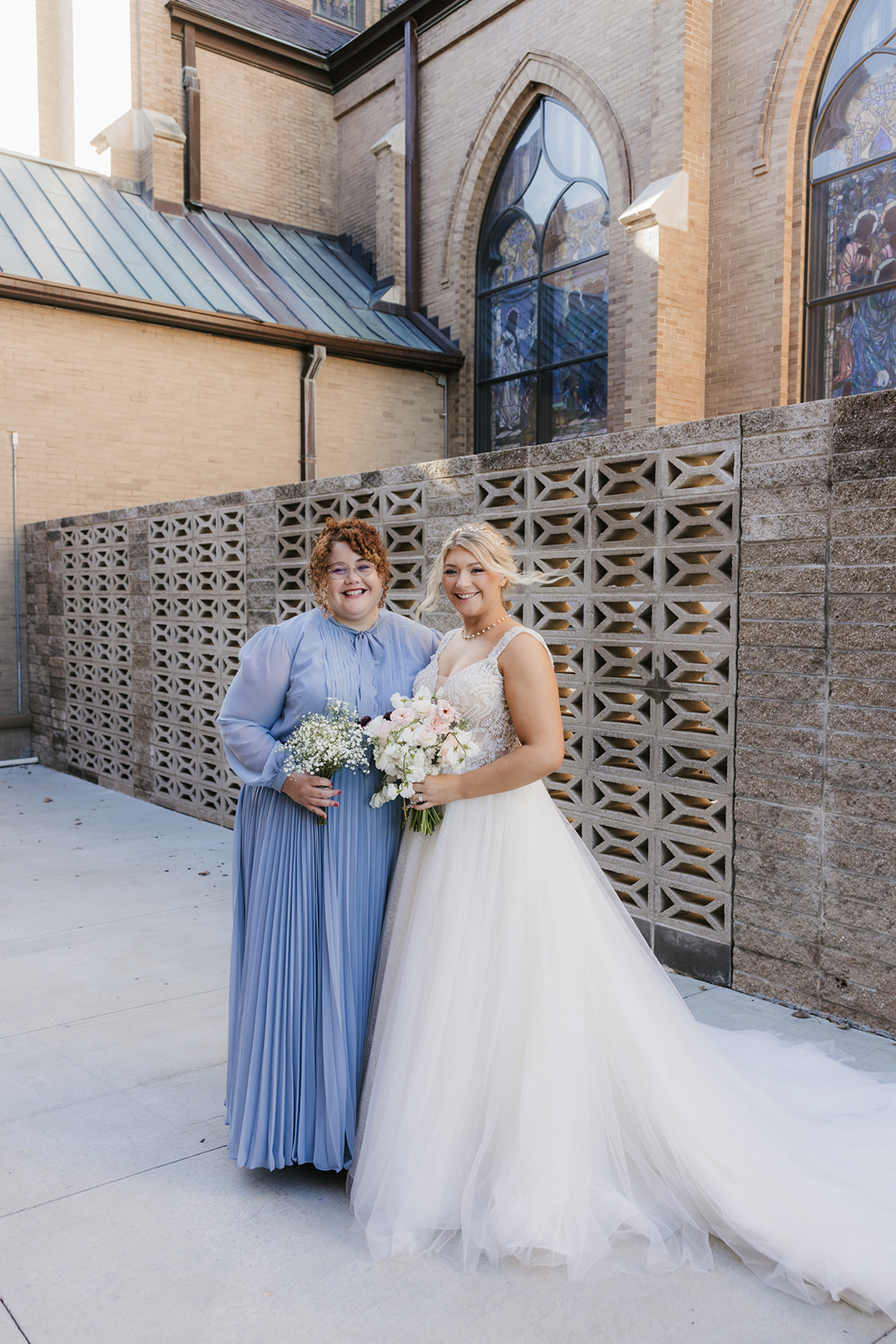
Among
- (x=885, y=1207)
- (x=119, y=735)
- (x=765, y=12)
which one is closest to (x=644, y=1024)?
(x=885, y=1207)

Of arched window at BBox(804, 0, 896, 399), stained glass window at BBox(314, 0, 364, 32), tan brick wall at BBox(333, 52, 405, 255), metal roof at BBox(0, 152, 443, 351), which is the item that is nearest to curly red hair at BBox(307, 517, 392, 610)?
arched window at BBox(804, 0, 896, 399)

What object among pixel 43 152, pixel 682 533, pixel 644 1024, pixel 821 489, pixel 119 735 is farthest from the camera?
pixel 43 152

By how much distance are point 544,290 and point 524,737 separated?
14.9 metres

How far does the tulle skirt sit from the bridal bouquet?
0.79 feet

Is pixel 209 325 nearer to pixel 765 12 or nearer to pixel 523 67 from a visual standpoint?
pixel 523 67

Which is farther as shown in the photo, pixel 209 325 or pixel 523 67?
pixel 523 67

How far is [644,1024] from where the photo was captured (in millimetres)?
3098

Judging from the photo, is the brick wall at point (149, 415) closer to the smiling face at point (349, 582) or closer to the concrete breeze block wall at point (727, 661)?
the concrete breeze block wall at point (727, 661)

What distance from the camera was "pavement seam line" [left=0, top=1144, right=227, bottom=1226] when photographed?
313 centimetres

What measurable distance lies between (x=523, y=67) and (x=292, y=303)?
17.0ft

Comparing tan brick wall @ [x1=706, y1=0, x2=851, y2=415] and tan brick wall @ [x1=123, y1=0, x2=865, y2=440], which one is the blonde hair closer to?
tan brick wall @ [x1=123, y1=0, x2=865, y2=440]

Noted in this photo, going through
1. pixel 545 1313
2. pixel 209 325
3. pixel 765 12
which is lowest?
pixel 545 1313

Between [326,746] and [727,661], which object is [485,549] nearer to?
[326,746]

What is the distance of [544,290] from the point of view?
53.9 ft
